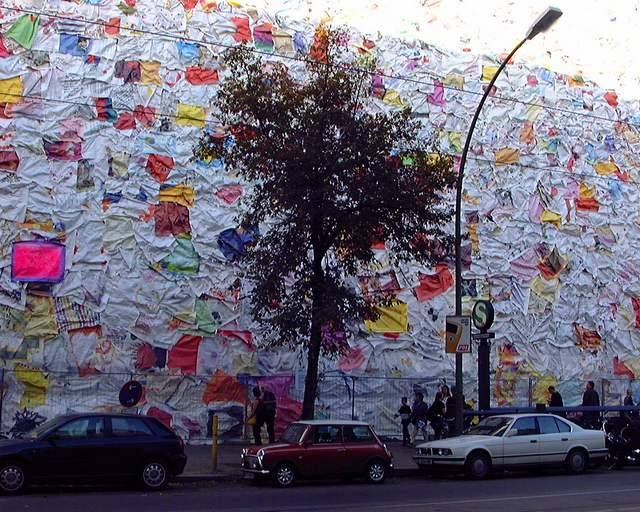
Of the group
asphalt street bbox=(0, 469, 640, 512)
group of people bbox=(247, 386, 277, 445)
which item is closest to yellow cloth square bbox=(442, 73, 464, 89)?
group of people bbox=(247, 386, 277, 445)

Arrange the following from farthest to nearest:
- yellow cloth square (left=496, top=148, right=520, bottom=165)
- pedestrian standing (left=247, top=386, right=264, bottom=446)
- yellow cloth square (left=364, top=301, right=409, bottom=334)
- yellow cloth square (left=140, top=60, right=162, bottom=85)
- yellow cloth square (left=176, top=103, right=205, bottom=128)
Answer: yellow cloth square (left=496, top=148, right=520, bottom=165), yellow cloth square (left=364, top=301, right=409, bottom=334), yellow cloth square (left=176, top=103, right=205, bottom=128), yellow cloth square (left=140, top=60, right=162, bottom=85), pedestrian standing (left=247, top=386, right=264, bottom=446)

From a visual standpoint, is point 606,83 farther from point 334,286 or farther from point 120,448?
point 120,448

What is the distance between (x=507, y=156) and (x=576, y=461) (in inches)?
505

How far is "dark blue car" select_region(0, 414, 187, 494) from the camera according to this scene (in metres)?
14.8

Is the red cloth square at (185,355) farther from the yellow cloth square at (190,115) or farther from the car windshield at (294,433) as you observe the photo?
the car windshield at (294,433)

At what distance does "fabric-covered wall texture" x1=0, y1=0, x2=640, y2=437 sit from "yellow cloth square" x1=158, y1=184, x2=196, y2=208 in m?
0.04

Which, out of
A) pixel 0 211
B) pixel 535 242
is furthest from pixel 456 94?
pixel 0 211

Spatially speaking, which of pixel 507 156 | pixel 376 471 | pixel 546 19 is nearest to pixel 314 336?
pixel 376 471

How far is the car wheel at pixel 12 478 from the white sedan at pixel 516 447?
8089 mm

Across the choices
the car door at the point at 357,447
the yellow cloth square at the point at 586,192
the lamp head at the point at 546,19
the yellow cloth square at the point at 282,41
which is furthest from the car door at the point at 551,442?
the yellow cloth square at the point at 282,41

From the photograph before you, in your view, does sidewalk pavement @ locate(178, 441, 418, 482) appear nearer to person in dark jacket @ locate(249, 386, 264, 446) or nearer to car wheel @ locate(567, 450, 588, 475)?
person in dark jacket @ locate(249, 386, 264, 446)

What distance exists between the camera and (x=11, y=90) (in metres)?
23.1

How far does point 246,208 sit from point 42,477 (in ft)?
38.8

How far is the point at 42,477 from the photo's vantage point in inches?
588
